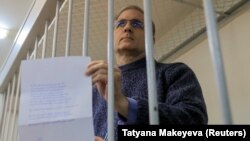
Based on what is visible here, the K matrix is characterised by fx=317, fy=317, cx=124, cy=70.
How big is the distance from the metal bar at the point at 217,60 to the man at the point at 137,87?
19cm

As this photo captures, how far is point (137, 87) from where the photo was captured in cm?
89

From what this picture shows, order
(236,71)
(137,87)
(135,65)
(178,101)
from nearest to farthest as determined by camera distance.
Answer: (178,101) < (137,87) < (135,65) < (236,71)

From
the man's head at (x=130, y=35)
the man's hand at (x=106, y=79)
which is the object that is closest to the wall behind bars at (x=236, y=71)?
the man's head at (x=130, y=35)

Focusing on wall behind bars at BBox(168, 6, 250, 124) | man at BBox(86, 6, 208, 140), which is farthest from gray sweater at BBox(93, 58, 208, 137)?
wall behind bars at BBox(168, 6, 250, 124)

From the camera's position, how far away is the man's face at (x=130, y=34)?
1046 millimetres

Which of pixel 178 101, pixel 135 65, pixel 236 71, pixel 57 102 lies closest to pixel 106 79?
pixel 57 102

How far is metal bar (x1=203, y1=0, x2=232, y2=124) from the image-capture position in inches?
15.0

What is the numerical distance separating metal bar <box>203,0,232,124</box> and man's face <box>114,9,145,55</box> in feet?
2.03

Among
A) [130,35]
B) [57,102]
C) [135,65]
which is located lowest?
[57,102]

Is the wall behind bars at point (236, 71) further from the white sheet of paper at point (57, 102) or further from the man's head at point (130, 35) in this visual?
the white sheet of paper at point (57, 102)

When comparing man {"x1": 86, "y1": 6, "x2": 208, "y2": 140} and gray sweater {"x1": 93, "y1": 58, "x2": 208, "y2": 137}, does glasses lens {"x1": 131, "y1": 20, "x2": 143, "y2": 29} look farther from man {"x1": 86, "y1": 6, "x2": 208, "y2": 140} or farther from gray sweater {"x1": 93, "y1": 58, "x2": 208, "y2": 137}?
gray sweater {"x1": 93, "y1": 58, "x2": 208, "y2": 137}

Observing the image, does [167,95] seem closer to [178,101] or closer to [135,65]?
[178,101]

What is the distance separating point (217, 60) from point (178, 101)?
333mm

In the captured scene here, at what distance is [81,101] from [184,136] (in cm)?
23
